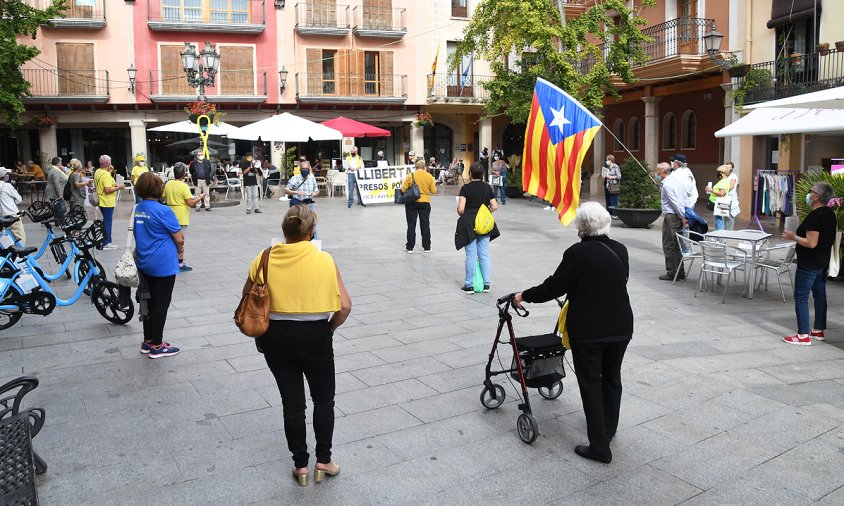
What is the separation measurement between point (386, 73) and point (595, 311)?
98.0ft

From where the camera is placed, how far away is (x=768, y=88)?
17.5 metres

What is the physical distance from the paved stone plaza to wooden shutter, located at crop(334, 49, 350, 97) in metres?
24.4

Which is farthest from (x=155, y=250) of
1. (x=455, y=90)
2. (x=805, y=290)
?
(x=455, y=90)

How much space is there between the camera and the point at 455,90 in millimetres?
33844

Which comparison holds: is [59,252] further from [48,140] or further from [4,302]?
[48,140]

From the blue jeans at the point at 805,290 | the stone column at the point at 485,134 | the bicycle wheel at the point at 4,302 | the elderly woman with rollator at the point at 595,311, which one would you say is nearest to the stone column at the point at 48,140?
the stone column at the point at 485,134

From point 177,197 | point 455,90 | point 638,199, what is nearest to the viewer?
point 177,197

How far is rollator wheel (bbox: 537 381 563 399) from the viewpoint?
5.34 m

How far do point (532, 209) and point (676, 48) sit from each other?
6.03 metres

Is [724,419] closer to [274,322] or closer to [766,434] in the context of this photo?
[766,434]

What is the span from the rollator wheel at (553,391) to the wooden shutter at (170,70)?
2787 cm

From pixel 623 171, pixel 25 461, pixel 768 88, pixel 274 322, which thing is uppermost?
pixel 768 88

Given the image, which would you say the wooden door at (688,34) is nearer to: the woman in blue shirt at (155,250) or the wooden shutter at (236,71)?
the woman in blue shirt at (155,250)

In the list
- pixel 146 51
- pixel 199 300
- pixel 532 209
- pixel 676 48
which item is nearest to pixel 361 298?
pixel 199 300
